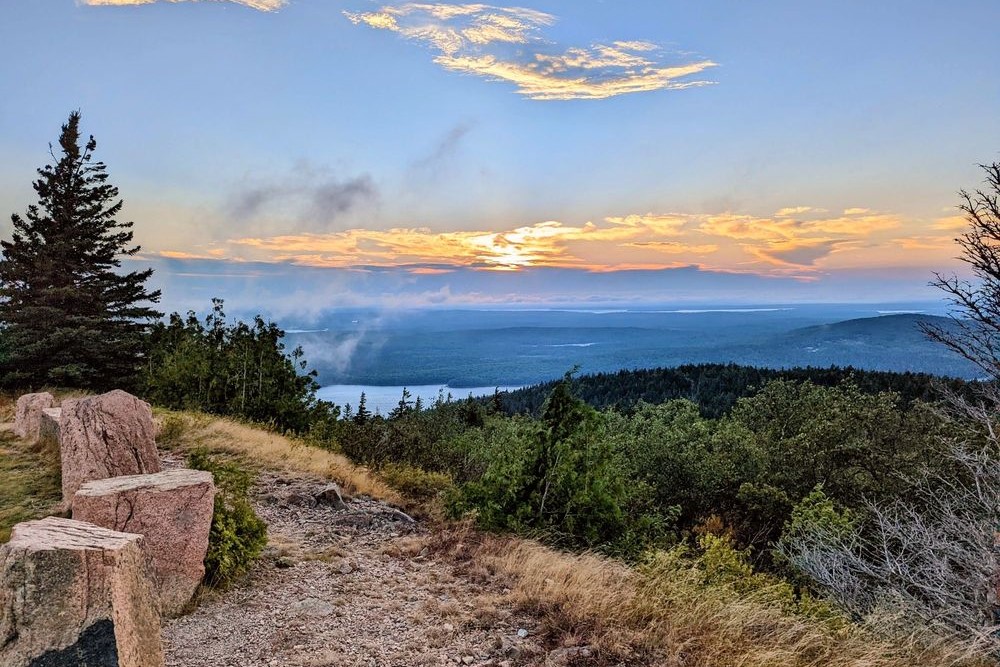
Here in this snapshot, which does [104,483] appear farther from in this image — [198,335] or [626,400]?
[626,400]

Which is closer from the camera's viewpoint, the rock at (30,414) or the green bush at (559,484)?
the green bush at (559,484)

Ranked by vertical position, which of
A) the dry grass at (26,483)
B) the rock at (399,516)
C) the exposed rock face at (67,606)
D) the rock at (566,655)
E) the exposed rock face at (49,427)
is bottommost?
the rock at (399,516)

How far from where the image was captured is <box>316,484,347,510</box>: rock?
10.1 m

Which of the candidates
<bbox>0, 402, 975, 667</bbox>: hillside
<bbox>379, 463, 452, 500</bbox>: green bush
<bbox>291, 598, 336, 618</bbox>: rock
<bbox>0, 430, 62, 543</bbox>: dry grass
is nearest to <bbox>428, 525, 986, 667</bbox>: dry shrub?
<bbox>0, 402, 975, 667</bbox>: hillside

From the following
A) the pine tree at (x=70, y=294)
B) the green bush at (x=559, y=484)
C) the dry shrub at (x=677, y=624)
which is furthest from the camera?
the pine tree at (x=70, y=294)

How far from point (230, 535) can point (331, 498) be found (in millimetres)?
3570

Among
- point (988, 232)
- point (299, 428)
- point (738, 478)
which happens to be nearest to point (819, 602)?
point (988, 232)

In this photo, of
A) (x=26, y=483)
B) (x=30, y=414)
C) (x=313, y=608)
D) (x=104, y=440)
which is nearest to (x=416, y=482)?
(x=104, y=440)

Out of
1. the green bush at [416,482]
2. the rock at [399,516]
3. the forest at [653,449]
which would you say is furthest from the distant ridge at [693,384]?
the rock at [399,516]

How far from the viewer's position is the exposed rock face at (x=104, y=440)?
8602mm

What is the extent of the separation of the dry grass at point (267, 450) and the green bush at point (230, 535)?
340cm

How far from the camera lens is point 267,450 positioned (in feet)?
42.0

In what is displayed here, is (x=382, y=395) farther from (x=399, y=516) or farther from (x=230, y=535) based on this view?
(x=230, y=535)

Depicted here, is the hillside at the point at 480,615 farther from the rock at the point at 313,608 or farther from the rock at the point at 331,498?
the rock at the point at 331,498
